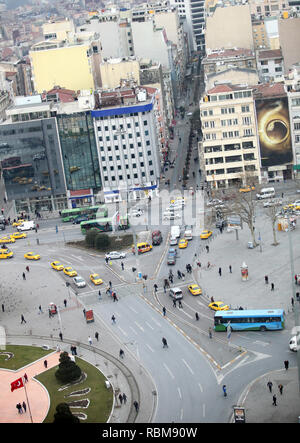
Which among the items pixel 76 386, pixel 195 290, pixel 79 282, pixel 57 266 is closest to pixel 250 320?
pixel 195 290

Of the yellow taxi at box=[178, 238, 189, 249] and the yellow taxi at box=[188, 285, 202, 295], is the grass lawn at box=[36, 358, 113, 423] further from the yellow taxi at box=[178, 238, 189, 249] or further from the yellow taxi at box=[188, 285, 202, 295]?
the yellow taxi at box=[178, 238, 189, 249]

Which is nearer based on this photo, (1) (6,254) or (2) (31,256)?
(2) (31,256)

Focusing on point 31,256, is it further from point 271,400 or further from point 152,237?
point 271,400

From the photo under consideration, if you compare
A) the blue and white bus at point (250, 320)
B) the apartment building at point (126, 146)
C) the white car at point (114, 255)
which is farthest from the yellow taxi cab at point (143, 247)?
the blue and white bus at point (250, 320)

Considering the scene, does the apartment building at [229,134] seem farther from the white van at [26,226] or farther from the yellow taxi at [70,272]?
the yellow taxi at [70,272]

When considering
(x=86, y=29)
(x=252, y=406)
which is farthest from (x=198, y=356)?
(x=86, y=29)

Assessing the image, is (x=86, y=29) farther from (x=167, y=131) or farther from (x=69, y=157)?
(x=69, y=157)
